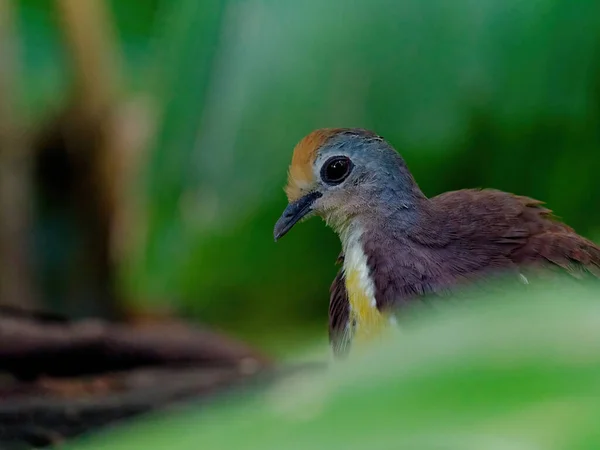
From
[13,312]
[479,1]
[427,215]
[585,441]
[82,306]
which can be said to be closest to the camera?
[585,441]

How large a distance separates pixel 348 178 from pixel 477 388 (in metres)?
0.58

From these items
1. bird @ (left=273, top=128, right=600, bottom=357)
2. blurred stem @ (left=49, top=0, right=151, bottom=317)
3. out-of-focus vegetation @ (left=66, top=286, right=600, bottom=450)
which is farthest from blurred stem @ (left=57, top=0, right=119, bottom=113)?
out-of-focus vegetation @ (left=66, top=286, right=600, bottom=450)

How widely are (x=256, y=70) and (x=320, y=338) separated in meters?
0.45

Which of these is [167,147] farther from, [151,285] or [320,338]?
[320,338]

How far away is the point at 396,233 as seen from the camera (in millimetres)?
745

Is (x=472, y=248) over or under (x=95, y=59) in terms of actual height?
under

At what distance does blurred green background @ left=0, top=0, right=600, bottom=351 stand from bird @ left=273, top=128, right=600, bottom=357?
15.1 inches

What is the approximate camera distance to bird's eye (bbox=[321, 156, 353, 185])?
2.60 feet

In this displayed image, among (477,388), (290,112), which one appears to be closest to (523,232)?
A: (477,388)

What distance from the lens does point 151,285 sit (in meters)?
1.44

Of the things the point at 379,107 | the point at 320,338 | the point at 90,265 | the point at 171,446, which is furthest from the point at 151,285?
the point at 171,446

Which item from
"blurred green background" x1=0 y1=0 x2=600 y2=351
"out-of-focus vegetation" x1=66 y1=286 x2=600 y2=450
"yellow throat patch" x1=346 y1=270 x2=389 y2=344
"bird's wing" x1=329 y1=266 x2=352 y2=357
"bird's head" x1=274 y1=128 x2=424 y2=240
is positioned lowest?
"out-of-focus vegetation" x1=66 y1=286 x2=600 y2=450

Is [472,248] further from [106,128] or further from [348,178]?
[106,128]

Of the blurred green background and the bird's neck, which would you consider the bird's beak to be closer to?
the bird's neck
